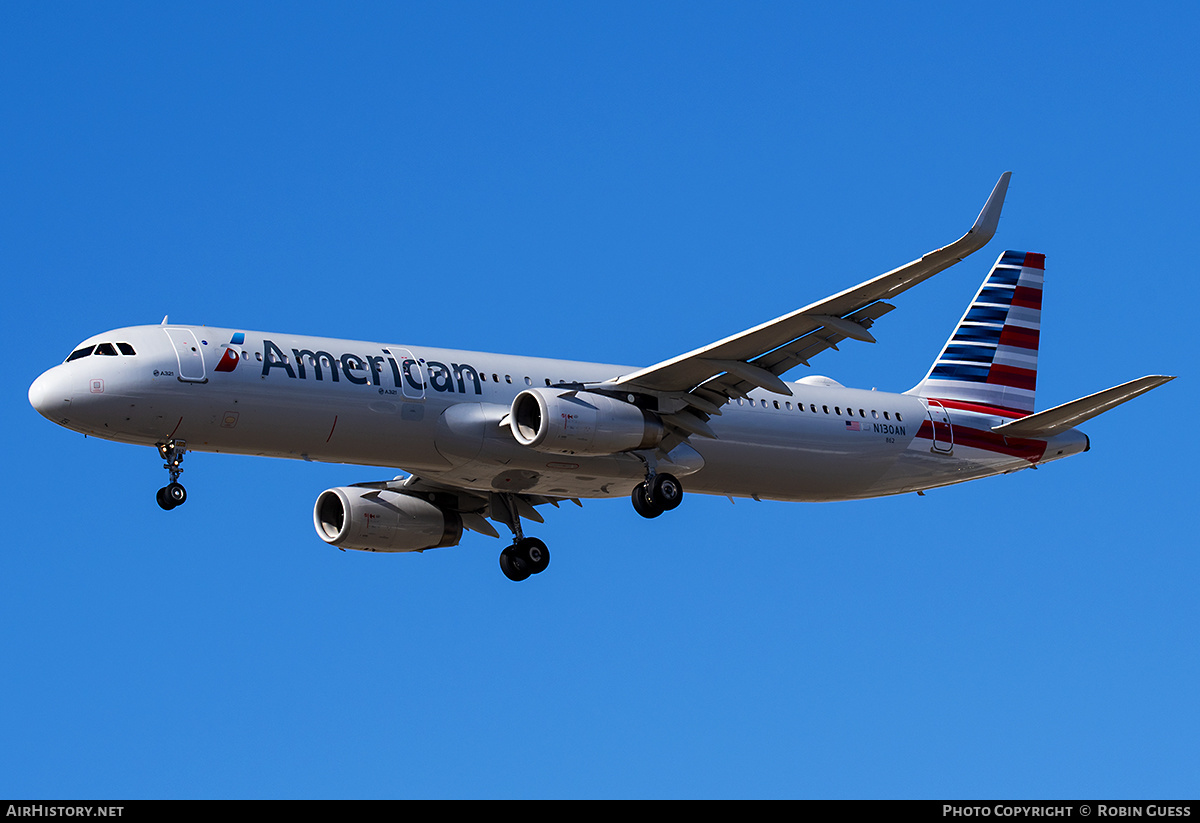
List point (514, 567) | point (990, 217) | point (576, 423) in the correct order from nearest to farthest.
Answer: point (990, 217) < point (576, 423) < point (514, 567)

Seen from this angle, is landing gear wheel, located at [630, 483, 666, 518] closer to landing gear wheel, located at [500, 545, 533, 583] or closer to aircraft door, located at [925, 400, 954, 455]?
landing gear wheel, located at [500, 545, 533, 583]

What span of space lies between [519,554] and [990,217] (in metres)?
16.6

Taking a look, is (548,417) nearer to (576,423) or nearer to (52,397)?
(576,423)

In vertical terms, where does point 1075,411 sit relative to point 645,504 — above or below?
above

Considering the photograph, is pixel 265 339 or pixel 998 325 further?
pixel 998 325

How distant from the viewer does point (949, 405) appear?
44188 millimetres

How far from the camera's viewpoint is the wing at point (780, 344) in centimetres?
3100

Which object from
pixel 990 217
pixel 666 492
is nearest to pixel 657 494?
pixel 666 492

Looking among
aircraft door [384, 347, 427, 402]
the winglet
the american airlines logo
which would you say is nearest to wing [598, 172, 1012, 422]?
the winglet

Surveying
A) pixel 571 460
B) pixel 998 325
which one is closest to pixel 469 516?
pixel 571 460

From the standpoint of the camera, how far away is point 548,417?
35625mm

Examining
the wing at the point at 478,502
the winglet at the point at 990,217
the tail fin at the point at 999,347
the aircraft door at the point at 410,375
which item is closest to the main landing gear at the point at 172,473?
the aircraft door at the point at 410,375

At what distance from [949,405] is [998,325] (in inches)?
167
